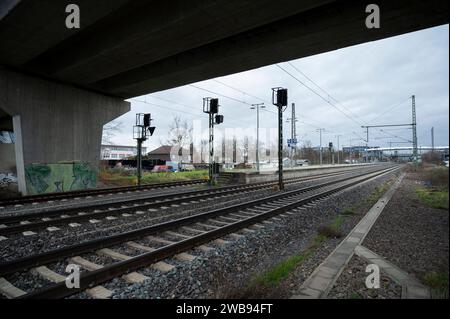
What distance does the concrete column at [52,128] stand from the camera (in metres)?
14.3

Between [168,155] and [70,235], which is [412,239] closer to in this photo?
[70,235]

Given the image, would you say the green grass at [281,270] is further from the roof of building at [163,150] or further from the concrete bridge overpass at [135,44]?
the roof of building at [163,150]

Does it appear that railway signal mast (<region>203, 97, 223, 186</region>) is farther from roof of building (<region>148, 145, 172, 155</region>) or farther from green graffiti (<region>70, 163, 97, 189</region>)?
roof of building (<region>148, 145, 172, 155</region>)

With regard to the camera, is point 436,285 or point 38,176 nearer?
point 436,285

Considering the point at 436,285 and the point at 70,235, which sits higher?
the point at 436,285

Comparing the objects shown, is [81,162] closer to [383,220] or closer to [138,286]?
[138,286]

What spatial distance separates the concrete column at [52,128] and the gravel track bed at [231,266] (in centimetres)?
1368

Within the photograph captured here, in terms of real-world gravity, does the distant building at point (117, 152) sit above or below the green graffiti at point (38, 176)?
above

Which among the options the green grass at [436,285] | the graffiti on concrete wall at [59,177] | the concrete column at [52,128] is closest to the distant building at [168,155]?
the concrete column at [52,128]

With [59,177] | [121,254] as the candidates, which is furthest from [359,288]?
[59,177]

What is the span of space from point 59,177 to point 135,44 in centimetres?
1042

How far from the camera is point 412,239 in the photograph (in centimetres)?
604

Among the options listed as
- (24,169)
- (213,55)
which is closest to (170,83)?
(213,55)

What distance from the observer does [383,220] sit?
321 inches
